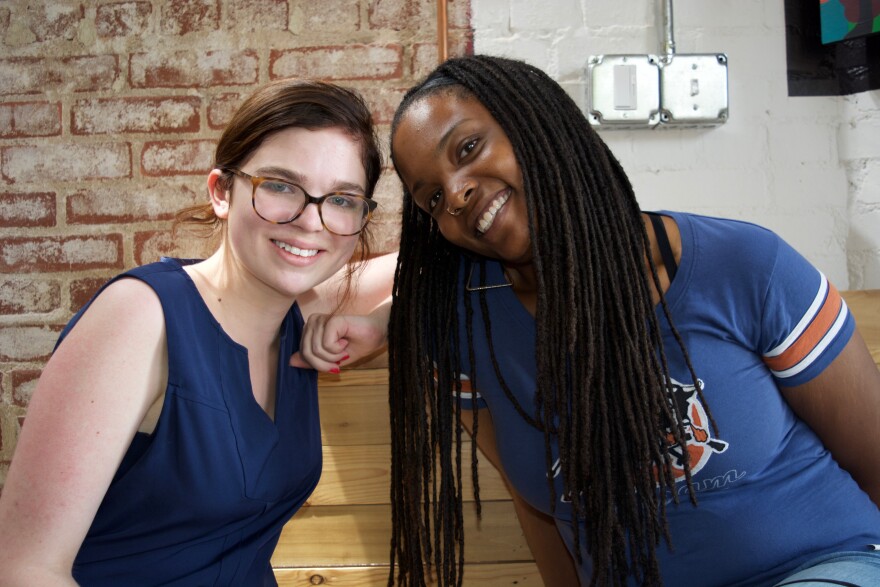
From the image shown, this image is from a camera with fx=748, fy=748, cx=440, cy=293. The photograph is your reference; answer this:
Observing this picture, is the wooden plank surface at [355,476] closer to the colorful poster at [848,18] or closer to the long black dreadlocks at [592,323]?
the long black dreadlocks at [592,323]

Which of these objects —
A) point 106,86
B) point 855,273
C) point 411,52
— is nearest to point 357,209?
point 411,52

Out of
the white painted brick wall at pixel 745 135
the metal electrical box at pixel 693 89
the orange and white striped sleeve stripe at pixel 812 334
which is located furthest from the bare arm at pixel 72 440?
the metal electrical box at pixel 693 89

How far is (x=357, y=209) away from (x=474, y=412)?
38 centimetres

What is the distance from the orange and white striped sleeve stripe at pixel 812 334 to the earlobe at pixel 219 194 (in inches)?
34.0

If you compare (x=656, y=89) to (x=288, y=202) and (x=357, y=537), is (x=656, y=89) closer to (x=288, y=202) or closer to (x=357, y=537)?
(x=288, y=202)

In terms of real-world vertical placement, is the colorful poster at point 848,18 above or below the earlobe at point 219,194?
above

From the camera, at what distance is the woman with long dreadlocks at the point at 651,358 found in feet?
3.42

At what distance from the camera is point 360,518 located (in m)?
1.55

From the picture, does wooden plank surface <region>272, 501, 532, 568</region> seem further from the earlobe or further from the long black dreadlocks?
the earlobe

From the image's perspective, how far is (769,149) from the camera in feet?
5.53

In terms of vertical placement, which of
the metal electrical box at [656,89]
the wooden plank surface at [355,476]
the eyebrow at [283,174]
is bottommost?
the wooden plank surface at [355,476]

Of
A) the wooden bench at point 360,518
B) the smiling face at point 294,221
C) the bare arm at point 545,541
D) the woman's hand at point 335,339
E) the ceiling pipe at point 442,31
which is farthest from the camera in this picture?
the ceiling pipe at point 442,31

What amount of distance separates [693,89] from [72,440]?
139 cm

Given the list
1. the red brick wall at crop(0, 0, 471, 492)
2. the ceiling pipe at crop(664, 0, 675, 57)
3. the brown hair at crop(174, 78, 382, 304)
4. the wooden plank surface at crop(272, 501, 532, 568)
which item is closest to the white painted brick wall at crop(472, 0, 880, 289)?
the ceiling pipe at crop(664, 0, 675, 57)
